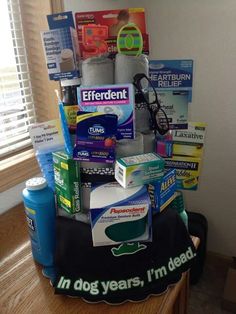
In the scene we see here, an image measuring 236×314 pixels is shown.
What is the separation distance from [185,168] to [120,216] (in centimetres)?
24

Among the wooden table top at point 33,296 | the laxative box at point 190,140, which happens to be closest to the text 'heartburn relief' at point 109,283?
the wooden table top at point 33,296

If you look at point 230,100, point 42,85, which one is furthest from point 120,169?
point 230,100

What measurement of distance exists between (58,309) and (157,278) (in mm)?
206

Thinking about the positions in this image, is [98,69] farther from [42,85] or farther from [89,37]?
[42,85]

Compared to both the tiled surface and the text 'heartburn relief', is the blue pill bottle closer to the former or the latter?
the text 'heartburn relief'

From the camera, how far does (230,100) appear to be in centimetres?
139

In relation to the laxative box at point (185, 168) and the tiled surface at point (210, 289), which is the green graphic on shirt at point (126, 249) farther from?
the tiled surface at point (210, 289)

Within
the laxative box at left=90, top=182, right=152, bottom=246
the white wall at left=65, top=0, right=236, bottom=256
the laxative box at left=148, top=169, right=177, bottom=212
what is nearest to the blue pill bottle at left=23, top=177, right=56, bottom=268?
the laxative box at left=90, top=182, right=152, bottom=246

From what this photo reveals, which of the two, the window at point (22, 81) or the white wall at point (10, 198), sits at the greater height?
the window at point (22, 81)

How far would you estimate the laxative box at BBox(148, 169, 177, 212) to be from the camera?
571 millimetres

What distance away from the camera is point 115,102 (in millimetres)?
556

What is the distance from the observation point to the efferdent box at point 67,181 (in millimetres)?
572

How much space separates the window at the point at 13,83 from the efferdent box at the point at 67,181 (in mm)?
494

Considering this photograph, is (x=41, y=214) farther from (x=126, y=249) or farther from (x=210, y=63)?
(x=210, y=63)
